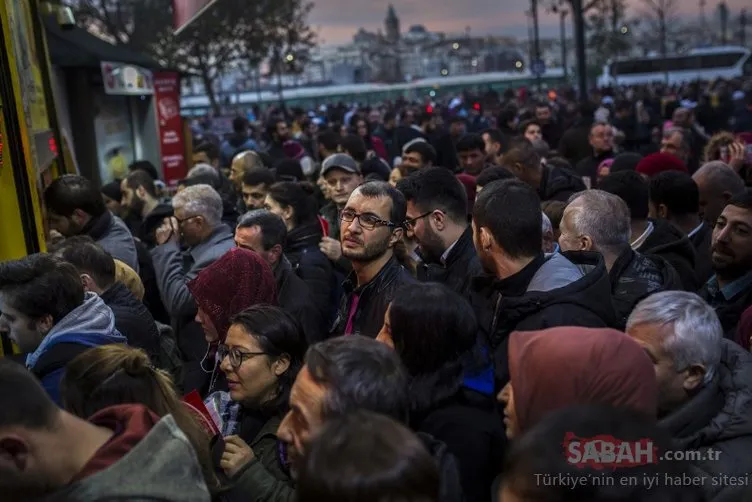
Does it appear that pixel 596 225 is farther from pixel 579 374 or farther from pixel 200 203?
pixel 200 203

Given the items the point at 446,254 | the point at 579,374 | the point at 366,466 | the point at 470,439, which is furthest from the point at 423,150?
the point at 366,466

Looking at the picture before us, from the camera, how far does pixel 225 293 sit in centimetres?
461

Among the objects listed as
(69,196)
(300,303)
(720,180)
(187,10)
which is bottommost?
(300,303)

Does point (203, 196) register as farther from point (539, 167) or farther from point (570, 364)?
point (570, 364)

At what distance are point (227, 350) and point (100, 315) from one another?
2.24ft

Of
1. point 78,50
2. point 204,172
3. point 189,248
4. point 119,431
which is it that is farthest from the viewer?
point 78,50

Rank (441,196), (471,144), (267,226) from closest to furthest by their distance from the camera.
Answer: (441,196), (267,226), (471,144)

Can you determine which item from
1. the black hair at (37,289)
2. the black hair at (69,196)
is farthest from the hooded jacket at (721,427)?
the black hair at (69,196)

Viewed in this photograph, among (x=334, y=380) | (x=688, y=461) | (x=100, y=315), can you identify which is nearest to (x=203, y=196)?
(x=100, y=315)

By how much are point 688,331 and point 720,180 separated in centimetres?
424

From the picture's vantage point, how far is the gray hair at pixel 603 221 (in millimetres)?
5004

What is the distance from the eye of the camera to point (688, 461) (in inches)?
121

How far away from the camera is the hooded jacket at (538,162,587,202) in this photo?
827 centimetres

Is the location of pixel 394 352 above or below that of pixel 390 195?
below
